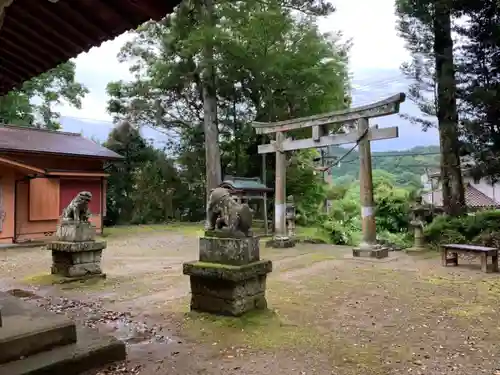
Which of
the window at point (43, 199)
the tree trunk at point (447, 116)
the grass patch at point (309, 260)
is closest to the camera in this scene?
the grass patch at point (309, 260)

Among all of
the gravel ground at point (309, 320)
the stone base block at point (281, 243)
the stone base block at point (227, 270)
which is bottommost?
the gravel ground at point (309, 320)

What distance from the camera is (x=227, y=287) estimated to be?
16.0 ft

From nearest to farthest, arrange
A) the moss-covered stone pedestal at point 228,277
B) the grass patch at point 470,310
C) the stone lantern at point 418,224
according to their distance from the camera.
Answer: the moss-covered stone pedestal at point 228,277 < the grass patch at point 470,310 < the stone lantern at point 418,224

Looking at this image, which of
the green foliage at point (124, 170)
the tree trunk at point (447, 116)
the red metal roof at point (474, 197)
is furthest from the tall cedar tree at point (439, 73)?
the green foliage at point (124, 170)

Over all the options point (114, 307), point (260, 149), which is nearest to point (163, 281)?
point (114, 307)

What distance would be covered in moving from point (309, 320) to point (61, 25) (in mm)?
4137

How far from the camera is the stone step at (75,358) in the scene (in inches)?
121

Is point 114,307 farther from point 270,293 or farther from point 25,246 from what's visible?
point 25,246

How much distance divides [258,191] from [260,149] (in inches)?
81.3

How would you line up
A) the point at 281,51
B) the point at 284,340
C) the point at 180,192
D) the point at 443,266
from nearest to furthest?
the point at 284,340 → the point at 443,266 → the point at 281,51 → the point at 180,192

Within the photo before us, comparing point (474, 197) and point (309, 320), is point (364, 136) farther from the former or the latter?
point (474, 197)

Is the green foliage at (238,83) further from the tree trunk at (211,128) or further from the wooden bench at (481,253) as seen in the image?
the wooden bench at (481,253)

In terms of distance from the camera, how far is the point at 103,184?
17.5 m

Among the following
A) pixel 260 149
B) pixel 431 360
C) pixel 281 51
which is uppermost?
pixel 281 51
